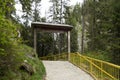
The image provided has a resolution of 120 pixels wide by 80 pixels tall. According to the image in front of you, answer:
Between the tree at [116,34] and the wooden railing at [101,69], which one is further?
the tree at [116,34]

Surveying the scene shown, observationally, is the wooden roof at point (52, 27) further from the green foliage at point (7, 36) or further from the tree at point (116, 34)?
the green foliage at point (7, 36)

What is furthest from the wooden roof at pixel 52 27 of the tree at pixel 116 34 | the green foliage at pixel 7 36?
the green foliage at pixel 7 36

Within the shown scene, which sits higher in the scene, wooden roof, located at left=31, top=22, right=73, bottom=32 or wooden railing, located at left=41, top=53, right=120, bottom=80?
wooden roof, located at left=31, top=22, right=73, bottom=32

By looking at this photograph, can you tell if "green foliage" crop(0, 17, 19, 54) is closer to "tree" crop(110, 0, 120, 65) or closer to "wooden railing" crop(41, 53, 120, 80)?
"wooden railing" crop(41, 53, 120, 80)

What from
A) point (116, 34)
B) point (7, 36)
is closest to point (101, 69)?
point (7, 36)

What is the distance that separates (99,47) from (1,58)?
22901mm

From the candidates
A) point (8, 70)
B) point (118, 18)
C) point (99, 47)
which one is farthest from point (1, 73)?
point (99, 47)

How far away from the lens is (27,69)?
991 centimetres

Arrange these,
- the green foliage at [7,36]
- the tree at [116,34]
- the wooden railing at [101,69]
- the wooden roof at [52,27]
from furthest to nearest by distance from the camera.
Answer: the wooden roof at [52,27], the tree at [116,34], the wooden railing at [101,69], the green foliage at [7,36]

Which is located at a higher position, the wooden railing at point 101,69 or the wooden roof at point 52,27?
the wooden roof at point 52,27

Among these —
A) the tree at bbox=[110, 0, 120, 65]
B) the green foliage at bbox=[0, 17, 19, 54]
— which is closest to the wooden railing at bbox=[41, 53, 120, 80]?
the tree at bbox=[110, 0, 120, 65]

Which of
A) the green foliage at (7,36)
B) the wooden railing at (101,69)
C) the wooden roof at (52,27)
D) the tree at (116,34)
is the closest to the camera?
the green foliage at (7,36)

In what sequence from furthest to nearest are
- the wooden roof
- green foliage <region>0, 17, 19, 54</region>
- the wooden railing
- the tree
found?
1. the wooden roof
2. the tree
3. the wooden railing
4. green foliage <region>0, 17, 19, 54</region>

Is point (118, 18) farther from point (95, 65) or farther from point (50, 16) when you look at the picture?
point (50, 16)
